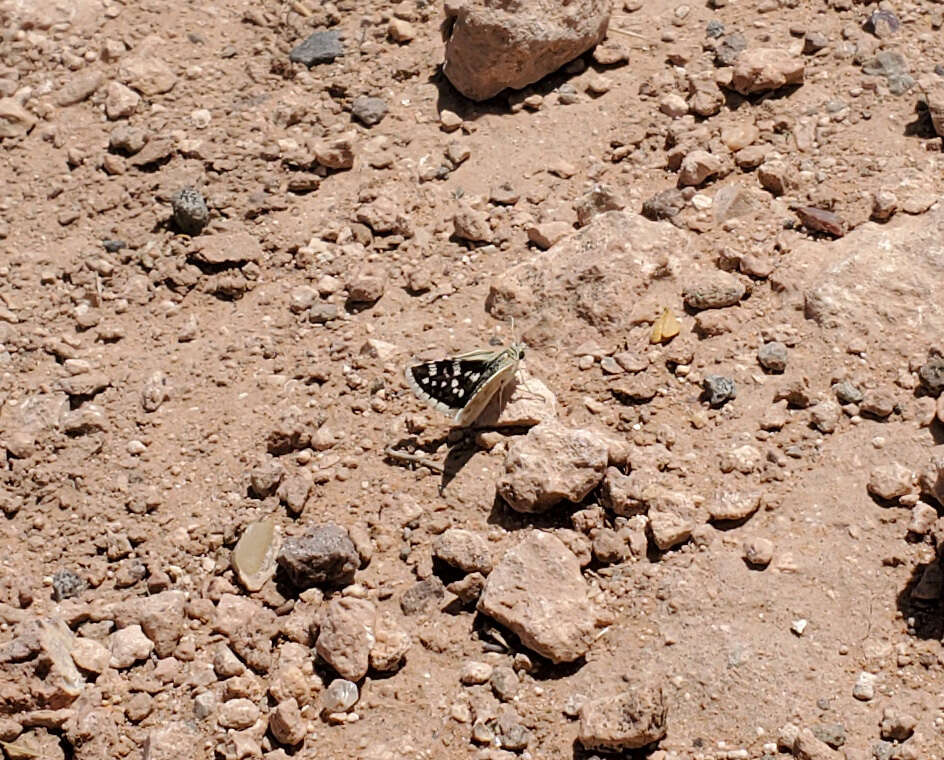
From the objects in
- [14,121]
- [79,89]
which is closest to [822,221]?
[79,89]

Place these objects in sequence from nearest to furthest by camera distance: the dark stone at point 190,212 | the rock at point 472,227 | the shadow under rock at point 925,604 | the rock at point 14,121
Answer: the shadow under rock at point 925,604
the rock at point 472,227
the dark stone at point 190,212
the rock at point 14,121

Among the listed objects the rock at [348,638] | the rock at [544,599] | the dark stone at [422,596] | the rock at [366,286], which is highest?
the rock at [366,286]

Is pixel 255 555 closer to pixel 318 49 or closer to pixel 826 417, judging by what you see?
pixel 826 417

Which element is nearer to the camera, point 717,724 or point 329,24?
point 717,724

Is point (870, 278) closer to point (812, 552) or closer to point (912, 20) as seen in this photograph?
point (812, 552)

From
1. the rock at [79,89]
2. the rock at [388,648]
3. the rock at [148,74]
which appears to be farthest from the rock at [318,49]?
the rock at [388,648]

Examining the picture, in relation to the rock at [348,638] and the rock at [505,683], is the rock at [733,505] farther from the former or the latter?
the rock at [348,638]

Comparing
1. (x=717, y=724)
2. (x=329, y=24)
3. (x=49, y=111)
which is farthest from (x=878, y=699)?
(x=49, y=111)
